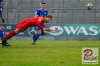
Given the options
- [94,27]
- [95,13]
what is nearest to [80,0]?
[95,13]

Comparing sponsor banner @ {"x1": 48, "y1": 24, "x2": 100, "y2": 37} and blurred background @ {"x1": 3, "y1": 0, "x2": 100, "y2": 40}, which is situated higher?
blurred background @ {"x1": 3, "y1": 0, "x2": 100, "y2": 40}

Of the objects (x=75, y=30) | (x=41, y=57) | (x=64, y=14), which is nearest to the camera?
(x=41, y=57)

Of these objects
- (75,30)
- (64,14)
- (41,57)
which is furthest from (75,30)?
(41,57)

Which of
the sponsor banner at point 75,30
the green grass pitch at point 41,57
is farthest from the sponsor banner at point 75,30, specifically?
the green grass pitch at point 41,57

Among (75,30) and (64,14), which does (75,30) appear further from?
(64,14)

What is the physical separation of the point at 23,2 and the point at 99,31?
9413mm

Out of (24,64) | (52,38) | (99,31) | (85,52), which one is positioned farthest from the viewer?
(52,38)

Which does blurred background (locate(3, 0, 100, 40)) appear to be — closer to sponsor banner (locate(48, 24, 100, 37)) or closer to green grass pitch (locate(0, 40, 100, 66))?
sponsor banner (locate(48, 24, 100, 37))

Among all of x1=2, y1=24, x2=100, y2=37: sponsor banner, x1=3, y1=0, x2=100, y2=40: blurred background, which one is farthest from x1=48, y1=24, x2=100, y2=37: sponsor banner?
x1=3, y1=0, x2=100, y2=40: blurred background

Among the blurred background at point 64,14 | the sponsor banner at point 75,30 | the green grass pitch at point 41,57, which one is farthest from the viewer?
the blurred background at point 64,14

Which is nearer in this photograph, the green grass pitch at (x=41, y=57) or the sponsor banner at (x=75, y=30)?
the green grass pitch at (x=41, y=57)

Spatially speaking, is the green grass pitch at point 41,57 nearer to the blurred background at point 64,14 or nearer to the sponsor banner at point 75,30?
the sponsor banner at point 75,30

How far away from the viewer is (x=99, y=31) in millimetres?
14938

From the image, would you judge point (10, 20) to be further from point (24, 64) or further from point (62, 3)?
point (24, 64)
